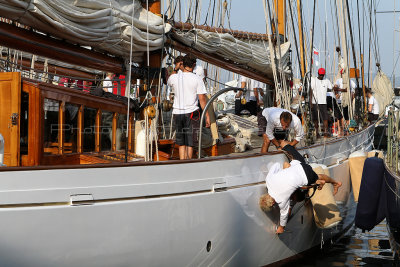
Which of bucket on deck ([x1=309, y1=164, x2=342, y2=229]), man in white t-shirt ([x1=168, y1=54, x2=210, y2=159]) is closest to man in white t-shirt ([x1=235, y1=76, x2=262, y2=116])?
bucket on deck ([x1=309, y1=164, x2=342, y2=229])

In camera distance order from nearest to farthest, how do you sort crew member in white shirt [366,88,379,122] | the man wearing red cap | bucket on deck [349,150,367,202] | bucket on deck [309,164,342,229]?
bucket on deck [309,164,342,229], bucket on deck [349,150,367,202], the man wearing red cap, crew member in white shirt [366,88,379,122]

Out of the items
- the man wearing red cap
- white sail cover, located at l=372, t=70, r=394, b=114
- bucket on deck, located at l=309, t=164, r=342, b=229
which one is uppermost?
white sail cover, located at l=372, t=70, r=394, b=114

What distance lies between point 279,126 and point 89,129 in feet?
8.93

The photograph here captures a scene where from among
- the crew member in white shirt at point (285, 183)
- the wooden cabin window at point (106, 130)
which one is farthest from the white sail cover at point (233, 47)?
Result: the crew member in white shirt at point (285, 183)

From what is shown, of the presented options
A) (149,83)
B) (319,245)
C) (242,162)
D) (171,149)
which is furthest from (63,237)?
(319,245)

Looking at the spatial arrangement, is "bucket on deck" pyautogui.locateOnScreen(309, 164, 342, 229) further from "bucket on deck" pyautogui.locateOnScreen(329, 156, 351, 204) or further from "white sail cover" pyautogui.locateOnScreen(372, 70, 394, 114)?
"white sail cover" pyautogui.locateOnScreen(372, 70, 394, 114)

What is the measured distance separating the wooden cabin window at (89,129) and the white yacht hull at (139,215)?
1436 mm

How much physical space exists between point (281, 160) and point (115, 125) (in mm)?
2042

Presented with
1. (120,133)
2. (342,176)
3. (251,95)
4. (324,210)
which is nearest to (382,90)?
(251,95)

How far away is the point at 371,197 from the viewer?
964 cm

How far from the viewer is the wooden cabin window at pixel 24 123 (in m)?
6.42

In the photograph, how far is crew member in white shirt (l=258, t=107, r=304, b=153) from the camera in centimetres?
854

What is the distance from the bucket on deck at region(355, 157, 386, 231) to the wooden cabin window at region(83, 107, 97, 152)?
168 inches

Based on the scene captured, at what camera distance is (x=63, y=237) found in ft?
17.6
